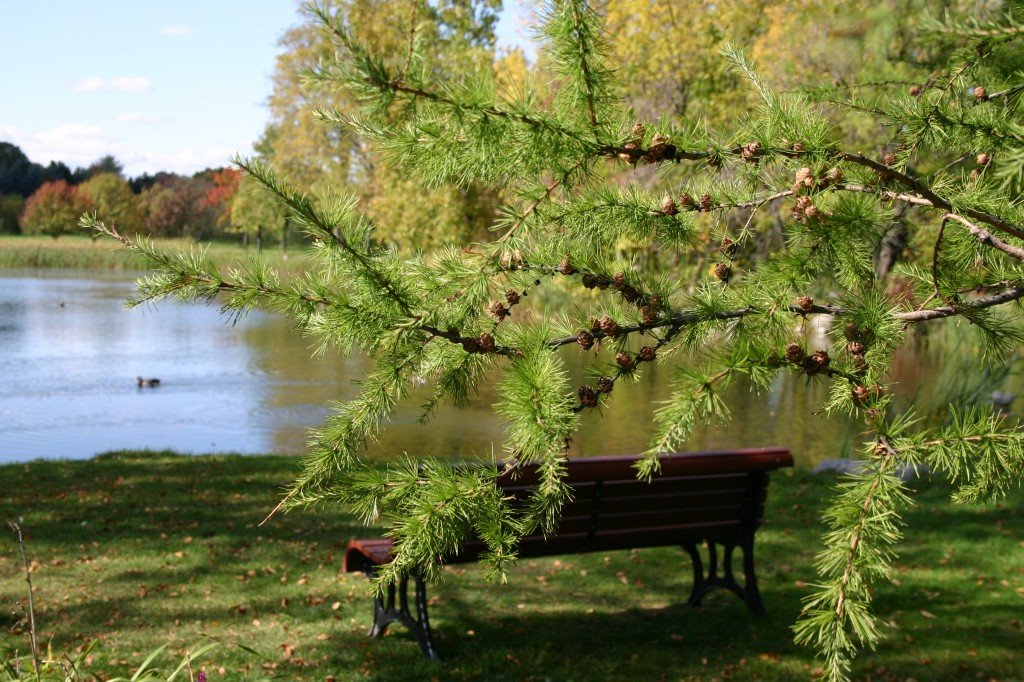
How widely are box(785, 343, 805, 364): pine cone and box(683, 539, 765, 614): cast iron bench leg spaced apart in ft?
13.4

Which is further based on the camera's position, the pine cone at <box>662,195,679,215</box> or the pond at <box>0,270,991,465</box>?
the pond at <box>0,270,991,465</box>

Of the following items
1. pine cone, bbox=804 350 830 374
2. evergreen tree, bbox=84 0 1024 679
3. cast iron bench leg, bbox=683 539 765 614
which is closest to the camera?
evergreen tree, bbox=84 0 1024 679

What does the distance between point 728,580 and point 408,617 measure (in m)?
1.95

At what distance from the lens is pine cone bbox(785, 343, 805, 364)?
6.39 ft

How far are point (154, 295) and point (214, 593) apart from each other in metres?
4.43

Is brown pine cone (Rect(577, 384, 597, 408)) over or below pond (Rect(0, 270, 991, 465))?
over

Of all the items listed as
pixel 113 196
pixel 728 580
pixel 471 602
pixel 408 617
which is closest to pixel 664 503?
pixel 728 580

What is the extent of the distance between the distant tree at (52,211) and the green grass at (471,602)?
7104 centimetres

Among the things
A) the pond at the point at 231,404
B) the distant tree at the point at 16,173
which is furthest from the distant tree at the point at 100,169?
the pond at the point at 231,404

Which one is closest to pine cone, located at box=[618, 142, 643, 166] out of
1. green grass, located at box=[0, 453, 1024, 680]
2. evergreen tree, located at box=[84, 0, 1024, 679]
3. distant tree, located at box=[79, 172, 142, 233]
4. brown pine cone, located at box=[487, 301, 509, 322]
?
evergreen tree, located at box=[84, 0, 1024, 679]

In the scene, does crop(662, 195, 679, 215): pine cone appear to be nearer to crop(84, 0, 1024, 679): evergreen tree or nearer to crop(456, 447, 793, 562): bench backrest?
crop(84, 0, 1024, 679): evergreen tree

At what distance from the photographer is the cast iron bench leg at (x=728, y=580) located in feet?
19.2

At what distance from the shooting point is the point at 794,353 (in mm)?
1950

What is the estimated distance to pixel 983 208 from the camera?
2207 millimetres
